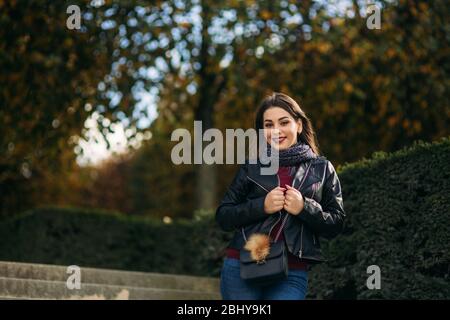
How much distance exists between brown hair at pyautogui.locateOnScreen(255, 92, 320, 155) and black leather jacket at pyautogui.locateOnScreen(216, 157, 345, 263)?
0.99ft

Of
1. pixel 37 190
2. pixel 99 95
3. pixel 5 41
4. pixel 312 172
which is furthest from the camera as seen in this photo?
pixel 37 190

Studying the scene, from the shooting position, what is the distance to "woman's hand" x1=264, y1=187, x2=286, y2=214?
14.6 feet

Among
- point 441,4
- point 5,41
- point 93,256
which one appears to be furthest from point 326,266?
point 441,4

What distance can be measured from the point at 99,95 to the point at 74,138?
197 cm

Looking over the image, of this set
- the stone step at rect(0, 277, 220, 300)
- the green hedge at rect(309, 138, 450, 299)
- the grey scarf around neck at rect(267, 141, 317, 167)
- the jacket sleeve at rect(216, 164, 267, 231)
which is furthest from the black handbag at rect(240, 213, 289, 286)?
the stone step at rect(0, 277, 220, 300)

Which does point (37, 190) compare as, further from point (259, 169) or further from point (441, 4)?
point (259, 169)

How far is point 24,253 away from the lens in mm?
11648

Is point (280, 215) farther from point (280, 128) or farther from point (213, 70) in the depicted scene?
point (213, 70)

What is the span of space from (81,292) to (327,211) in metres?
3.60

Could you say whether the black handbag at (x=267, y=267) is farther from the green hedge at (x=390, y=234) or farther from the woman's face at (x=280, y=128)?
the green hedge at (x=390, y=234)

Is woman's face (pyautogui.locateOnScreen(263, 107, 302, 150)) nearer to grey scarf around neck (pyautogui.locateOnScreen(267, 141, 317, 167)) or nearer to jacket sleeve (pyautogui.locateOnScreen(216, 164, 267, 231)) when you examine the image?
grey scarf around neck (pyautogui.locateOnScreen(267, 141, 317, 167))

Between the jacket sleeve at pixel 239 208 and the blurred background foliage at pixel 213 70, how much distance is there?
284 inches

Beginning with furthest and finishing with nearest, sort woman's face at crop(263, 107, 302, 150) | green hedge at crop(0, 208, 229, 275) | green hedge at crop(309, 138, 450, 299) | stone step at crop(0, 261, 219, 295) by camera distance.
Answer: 1. green hedge at crop(0, 208, 229, 275)
2. stone step at crop(0, 261, 219, 295)
3. green hedge at crop(309, 138, 450, 299)
4. woman's face at crop(263, 107, 302, 150)

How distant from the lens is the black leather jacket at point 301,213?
4.52m
